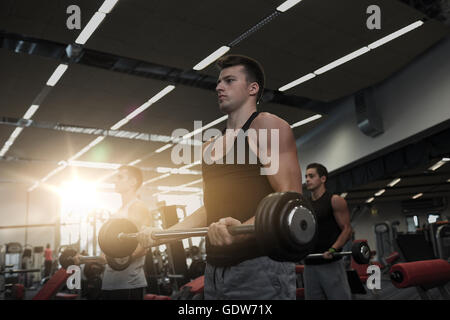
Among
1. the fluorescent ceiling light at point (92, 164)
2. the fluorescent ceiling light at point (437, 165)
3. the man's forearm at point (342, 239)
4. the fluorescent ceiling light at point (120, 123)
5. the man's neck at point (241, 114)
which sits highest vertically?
the fluorescent ceiling light at point (120, 123)

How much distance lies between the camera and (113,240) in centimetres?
131

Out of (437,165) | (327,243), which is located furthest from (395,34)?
(437,165)

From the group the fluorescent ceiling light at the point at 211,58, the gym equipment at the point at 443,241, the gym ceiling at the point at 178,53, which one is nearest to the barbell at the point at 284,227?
the gym ceiling at the point at 178,53

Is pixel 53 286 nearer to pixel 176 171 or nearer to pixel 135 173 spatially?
pixel 135 173

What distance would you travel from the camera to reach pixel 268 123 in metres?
1.07

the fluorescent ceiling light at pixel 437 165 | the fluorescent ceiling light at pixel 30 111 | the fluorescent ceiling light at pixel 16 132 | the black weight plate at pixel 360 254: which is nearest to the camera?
the black weight plate at pixel 360 254

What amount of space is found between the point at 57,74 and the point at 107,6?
1705 millimetres

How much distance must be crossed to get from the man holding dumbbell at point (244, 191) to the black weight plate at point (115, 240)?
0.35m

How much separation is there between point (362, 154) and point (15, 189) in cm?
1038

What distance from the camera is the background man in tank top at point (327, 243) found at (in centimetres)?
213

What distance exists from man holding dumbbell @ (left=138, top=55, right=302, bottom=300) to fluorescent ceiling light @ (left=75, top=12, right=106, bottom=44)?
10.6ft

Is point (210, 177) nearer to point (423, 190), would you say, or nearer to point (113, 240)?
point (113, 240)

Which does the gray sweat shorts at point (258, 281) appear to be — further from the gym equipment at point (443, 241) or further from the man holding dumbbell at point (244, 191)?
the gym equipment at point (443, 241)
